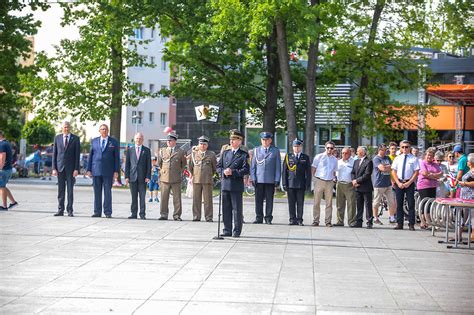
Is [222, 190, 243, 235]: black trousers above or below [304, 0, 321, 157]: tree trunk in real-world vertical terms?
below

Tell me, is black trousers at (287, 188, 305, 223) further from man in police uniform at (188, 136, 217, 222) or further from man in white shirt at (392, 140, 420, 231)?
man in white shirt at (392, 140, 420, 231)

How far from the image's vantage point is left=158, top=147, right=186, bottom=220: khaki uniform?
2273 cm

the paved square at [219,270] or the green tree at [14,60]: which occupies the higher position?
the green tree at [14,60]

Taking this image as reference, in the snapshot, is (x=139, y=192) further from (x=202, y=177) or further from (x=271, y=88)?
(x=271, y=88)

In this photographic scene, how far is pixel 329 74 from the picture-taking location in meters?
40.9

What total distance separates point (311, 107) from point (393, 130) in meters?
6.04

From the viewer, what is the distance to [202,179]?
22578 millimetres

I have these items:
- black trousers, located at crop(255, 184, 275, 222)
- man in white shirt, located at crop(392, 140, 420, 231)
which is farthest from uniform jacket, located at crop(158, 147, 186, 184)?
man in white shirt, located at crop(392, 140, 420, 231)

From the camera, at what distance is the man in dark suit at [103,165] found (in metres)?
22.5

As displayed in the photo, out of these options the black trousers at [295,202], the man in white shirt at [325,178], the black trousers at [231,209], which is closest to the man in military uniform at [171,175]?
the black trousers at [295,202]

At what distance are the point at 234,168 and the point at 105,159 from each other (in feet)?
15.8

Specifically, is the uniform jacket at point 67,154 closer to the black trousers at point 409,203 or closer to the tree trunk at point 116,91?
the black trousers at point 409,203

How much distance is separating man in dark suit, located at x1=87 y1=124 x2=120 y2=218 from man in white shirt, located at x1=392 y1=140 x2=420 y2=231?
6100 mm

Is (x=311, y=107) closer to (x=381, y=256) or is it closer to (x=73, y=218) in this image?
(x=73, y=218)
